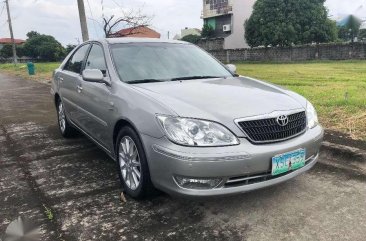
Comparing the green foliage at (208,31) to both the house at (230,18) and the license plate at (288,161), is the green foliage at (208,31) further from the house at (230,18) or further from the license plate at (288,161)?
the license plate at (288,161)

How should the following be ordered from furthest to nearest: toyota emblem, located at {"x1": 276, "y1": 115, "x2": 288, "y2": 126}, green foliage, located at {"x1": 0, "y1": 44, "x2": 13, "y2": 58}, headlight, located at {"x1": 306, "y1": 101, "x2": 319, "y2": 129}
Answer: green foliage, located at {"x1": 0, "y1": 44, "x2": 13, "y2": 58}
headlight, located at {"x1": 306, "y1": 101, "x2": 319, "y2": 129}
toyota emblem, located at {"x1": 276, "y1": 115, "x2": 288, "y2": 126}

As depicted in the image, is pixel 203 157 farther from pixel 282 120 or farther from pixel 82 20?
pixel 82 20

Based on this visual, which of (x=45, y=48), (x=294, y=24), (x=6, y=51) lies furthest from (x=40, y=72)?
(x=6, y=51)

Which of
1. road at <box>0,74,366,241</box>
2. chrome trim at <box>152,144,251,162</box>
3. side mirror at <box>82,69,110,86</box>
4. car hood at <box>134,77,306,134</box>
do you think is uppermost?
side mirror at <box>82,69,110,86</box>

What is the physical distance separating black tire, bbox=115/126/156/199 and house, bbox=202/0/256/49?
5702 centimetres

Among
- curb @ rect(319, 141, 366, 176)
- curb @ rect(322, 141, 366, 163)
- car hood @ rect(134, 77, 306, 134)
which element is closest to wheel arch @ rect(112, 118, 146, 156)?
car hood @ rect(134, 77, 306, 134)

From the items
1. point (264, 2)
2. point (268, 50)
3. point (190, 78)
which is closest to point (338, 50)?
point (268, 50)

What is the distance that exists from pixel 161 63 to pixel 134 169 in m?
1.29

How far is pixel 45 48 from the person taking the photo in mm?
55156

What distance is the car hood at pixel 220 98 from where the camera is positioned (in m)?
2.97

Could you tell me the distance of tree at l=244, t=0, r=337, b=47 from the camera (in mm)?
40550

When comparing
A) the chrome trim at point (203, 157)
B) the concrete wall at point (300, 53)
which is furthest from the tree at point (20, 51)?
the chrome trim at point (203, 157)

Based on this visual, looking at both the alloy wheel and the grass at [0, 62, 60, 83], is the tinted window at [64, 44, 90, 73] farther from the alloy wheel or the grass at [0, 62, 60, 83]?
the grass at [0, 62, 60, 83]

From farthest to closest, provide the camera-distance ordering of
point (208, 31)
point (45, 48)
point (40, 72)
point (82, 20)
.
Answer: point (208, 31) < point (45, 48) < point (40, 72) < point (82, 20)
